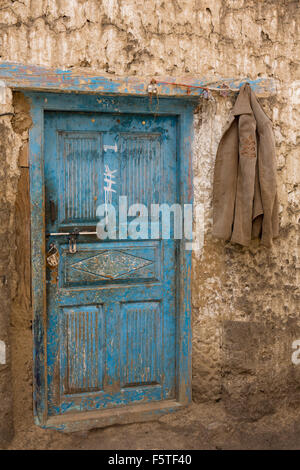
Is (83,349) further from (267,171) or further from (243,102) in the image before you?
(243,102)

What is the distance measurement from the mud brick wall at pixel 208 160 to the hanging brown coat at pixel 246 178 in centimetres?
12

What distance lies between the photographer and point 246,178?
2973mm

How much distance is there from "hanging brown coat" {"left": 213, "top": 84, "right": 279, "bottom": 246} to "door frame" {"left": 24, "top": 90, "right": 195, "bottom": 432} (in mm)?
246

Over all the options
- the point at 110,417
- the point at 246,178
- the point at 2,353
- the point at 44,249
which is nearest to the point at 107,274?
the point at 44,249

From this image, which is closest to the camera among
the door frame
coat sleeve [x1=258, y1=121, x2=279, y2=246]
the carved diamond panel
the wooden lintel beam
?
the wooden lintel beam

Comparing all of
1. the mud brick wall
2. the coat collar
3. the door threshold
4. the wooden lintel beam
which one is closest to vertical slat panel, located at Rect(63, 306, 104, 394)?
the door threshold

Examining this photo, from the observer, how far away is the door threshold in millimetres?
3018

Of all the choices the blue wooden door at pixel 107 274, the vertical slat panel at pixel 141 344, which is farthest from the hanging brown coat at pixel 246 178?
the vertical slat panel at pixel 141 344

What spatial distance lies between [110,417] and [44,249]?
1257 mm

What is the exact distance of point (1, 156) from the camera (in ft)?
9.04

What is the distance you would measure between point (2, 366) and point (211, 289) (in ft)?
4.91

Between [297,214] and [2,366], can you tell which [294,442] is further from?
[2,366]

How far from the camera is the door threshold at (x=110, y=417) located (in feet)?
9.90

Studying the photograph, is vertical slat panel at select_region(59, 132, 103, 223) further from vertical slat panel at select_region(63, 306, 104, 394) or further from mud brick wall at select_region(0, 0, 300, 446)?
vertical slat panel at select_region(63, 306, 104, 394)
